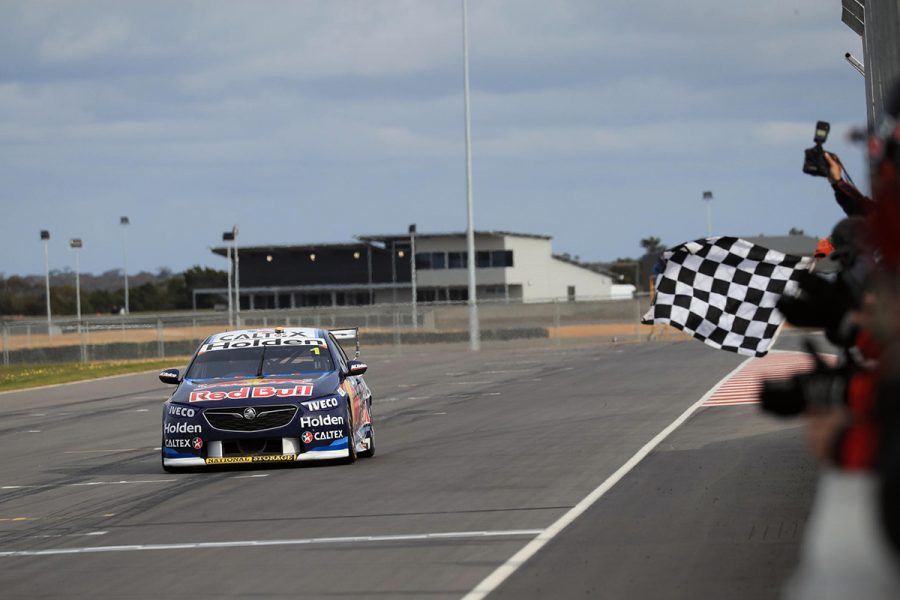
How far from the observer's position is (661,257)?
34.6ft

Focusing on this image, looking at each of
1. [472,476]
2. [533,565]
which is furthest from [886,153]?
[472,476]

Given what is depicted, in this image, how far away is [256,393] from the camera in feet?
47.6

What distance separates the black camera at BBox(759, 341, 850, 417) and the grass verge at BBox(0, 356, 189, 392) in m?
33.5

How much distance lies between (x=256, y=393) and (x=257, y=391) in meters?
0.04

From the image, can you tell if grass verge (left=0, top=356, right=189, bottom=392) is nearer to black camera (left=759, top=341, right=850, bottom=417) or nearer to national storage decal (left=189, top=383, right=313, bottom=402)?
national storage decal (left=189, top=383, right=313, bottom=402)

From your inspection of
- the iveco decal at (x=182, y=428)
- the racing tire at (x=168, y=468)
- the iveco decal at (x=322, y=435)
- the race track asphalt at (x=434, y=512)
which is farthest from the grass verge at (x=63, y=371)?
the iveco decal at (x=322, y=435)

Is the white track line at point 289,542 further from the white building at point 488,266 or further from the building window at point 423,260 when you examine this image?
the building window at point 423,260

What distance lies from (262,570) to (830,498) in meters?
6.02

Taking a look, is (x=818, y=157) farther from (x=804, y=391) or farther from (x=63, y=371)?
(x=63, y=371)

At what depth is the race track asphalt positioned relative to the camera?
8.35 metres

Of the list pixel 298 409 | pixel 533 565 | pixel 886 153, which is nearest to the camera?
pixel 886 153

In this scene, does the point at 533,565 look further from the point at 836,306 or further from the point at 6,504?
the point at 6,504

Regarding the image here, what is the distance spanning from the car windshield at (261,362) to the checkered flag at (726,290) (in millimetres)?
6076

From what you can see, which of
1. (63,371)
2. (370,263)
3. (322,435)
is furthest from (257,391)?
(370,263)
